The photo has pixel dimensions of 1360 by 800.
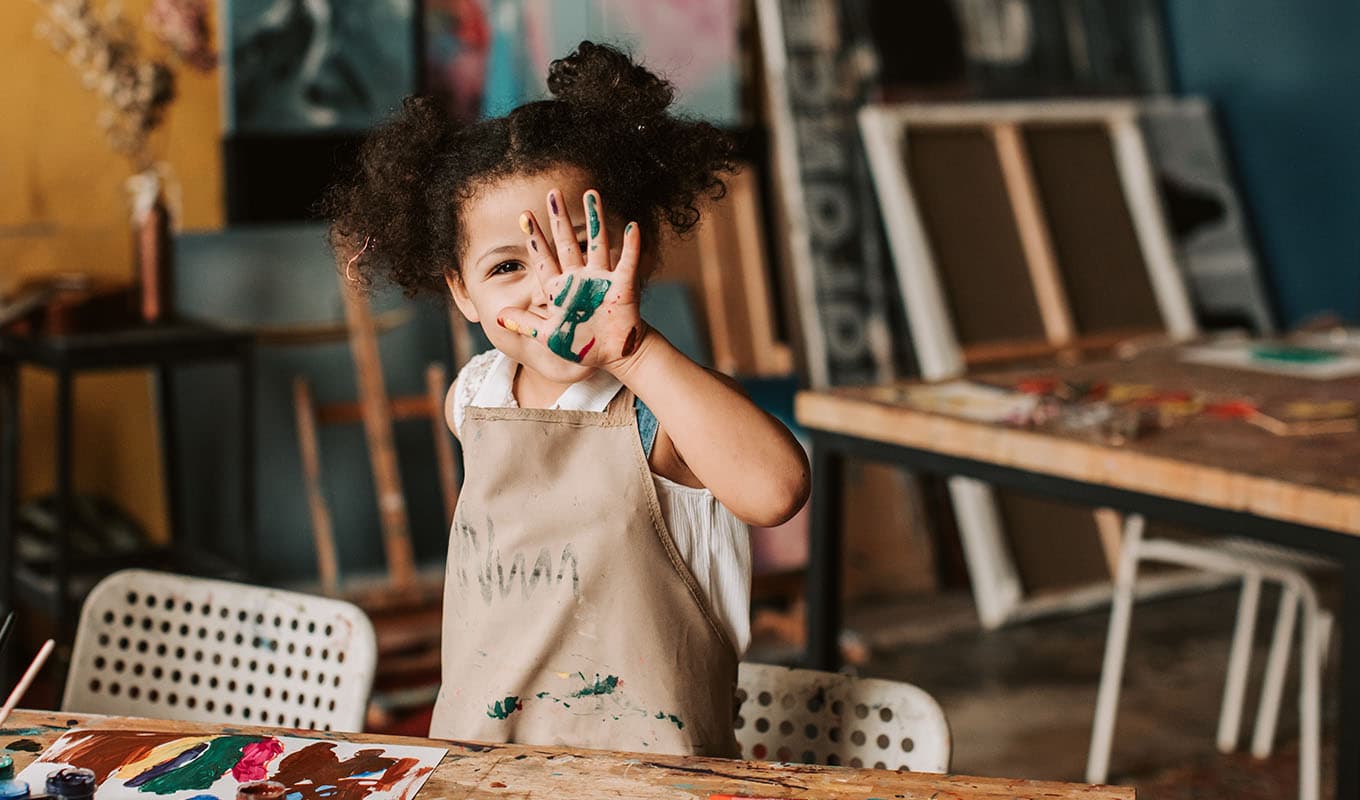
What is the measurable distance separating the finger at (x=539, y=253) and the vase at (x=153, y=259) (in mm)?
2504

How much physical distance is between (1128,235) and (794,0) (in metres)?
1.34

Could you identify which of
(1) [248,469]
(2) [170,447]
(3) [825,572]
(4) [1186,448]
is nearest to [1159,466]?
(4) [1186,448]

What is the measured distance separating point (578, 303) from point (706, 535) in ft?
0.99

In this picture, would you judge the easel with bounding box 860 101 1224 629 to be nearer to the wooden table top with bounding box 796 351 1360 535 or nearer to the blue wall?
the blue wall

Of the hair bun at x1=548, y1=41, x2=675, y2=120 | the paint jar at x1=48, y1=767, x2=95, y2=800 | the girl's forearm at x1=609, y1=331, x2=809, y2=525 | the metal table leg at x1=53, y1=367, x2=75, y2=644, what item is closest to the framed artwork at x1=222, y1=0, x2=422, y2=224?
the metal table leg at x1=53, y1=367, x2=75, y2=644

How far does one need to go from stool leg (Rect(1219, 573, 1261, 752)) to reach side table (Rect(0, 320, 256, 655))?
7.44 feet

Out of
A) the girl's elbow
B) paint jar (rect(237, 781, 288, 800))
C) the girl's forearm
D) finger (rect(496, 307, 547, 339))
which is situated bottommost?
paint jar (rect(237, 781, 288, 800))

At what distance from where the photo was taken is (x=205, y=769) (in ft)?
4.28

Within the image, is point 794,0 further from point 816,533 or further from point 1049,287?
point 816,533

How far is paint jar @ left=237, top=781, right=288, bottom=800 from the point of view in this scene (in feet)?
4.05

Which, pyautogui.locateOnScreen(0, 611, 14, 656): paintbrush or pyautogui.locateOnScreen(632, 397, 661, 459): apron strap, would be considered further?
pyautogui.locateOnScreen(632, 397, 661, 459): apron strap

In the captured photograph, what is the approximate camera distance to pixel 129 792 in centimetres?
127

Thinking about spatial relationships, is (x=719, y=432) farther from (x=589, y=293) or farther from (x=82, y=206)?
(x=82, y=206)

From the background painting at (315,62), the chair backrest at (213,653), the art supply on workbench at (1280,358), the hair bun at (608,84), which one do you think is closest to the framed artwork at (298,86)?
the background painting at (315,62)
